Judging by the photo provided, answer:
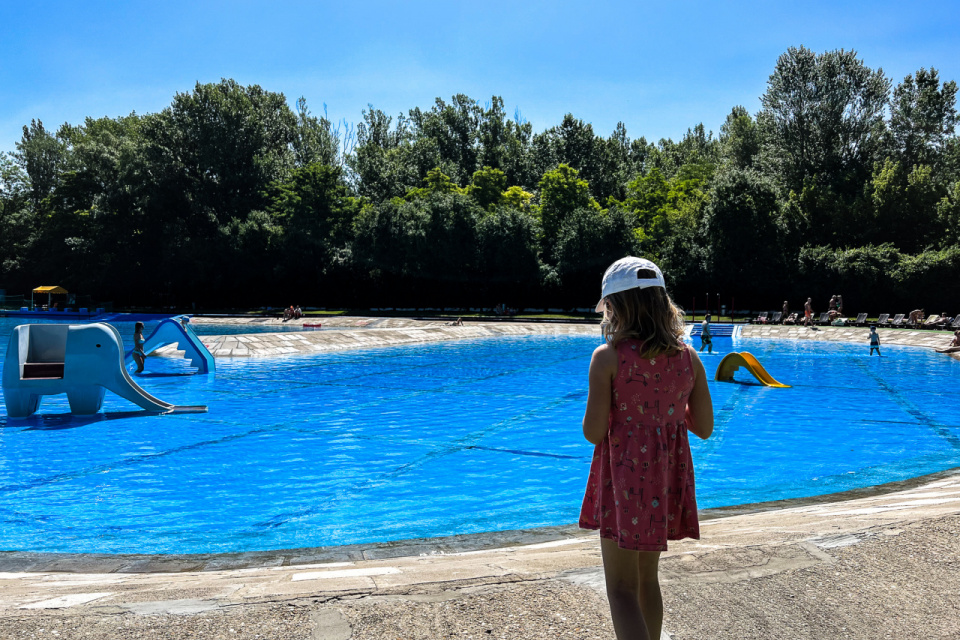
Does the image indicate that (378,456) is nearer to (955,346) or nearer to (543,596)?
(543,596)

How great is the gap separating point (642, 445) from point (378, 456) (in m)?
9.00

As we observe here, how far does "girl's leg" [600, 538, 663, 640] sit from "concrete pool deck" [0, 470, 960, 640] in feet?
1.41

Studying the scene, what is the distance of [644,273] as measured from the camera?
122 inches

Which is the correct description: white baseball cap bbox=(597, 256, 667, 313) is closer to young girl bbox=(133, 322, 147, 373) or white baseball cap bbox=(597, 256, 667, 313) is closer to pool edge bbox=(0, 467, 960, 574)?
pool edge bbox=(0, 467, 960, 574)

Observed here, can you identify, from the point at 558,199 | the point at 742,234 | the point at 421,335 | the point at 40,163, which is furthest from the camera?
the point at 40,163

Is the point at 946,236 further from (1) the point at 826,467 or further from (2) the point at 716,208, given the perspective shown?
(1) the point at 826,467

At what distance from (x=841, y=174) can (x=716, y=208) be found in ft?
42.4

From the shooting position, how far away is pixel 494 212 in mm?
62031

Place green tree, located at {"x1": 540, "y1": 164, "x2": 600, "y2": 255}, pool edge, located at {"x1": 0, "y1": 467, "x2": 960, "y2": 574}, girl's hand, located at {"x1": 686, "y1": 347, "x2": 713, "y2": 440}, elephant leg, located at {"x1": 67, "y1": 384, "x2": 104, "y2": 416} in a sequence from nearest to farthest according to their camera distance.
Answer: girl's hand, located at {"x1": 686, "y1": 347, "x2": 713, "y2": 440} < pool edge, located at {"x1": 0, "y1": 467, "x2": 960, "y2": 574} < elephant leg, located at {"x1": 67, "y1": 384, "x2": 104, "y2": 416} < green tree, located at {"x1": 540, "y1": 164, "x2": 600, "y2": 255}

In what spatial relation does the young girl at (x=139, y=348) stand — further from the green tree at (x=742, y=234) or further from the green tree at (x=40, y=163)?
the green tree at (x=40, y=163)

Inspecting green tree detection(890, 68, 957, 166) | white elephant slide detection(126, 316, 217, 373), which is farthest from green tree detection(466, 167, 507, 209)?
white elephant slide detection(126, 316, 217, 373)

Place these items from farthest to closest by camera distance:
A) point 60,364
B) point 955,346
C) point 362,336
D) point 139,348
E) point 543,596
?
point 362,336 → point 955,346 → point 139,348 → point 60,364 → point 543,596

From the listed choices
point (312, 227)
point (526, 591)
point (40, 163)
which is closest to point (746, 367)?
→ point (526, 591)

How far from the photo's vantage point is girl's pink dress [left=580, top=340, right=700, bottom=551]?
3070 mm
